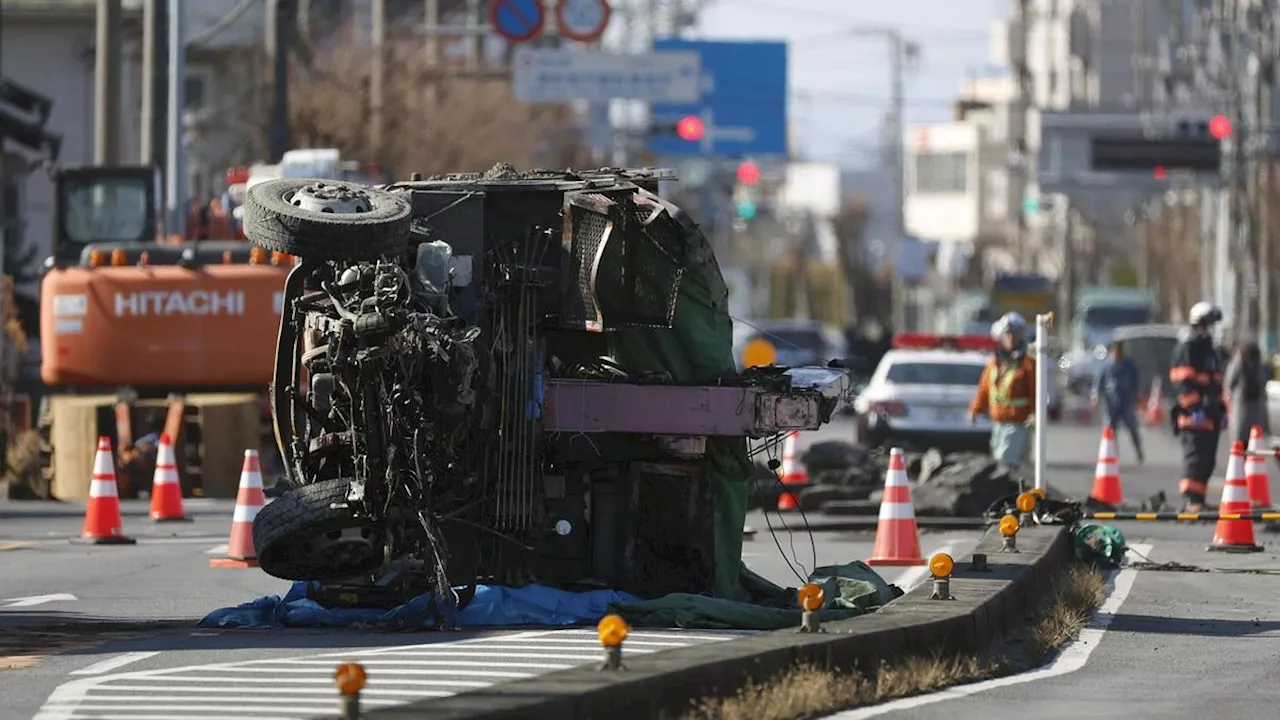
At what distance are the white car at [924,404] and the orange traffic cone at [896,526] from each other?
12.4m

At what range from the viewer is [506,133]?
60094 millimetres

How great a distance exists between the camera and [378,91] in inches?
1917

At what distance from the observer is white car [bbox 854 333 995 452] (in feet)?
107

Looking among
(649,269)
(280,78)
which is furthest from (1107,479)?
(280,78)

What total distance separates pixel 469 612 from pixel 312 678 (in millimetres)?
2335

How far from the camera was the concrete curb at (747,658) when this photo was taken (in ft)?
32.3

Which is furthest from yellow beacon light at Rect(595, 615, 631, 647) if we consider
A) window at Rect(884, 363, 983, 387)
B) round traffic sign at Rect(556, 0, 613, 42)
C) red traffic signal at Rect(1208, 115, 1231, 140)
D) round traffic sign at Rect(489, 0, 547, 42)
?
red traffic signal at Rect(1208, 115, 1231, 140)

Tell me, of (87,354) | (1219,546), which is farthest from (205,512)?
(1219,546)

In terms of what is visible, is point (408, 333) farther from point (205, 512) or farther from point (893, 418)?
point (893, 418)

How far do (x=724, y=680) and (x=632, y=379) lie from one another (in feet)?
11.2

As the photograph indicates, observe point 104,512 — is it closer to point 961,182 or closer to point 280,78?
point 280,78

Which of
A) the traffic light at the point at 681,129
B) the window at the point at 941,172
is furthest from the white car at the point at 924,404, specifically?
the window at the point at 941,172

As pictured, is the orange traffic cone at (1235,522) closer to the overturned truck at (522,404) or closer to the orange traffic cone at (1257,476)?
the orange traffic cone at (1257,476)

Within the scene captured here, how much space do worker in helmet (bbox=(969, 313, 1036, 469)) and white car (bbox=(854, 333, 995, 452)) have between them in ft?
21.5
